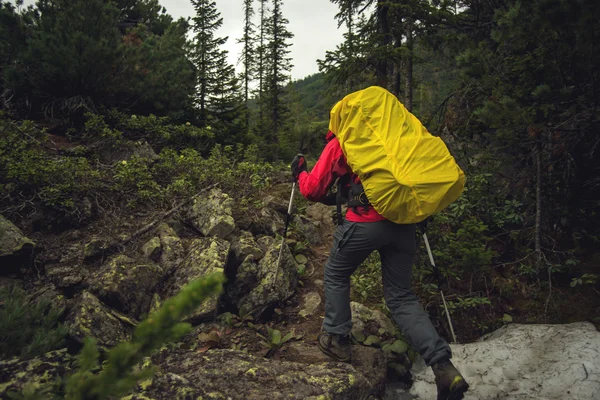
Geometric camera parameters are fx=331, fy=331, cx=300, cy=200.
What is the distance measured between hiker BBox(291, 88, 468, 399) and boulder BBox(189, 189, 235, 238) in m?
2.27

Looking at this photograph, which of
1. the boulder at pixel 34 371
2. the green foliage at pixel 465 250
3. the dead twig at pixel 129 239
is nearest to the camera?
the boulder at pixel 34 371

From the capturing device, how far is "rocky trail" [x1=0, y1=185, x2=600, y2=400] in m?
2.81

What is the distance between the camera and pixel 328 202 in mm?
3783

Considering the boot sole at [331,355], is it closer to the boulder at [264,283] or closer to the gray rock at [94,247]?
the boulder at [264,283]

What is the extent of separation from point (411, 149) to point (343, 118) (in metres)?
0.73

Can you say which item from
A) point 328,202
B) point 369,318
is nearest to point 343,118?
point 328,202

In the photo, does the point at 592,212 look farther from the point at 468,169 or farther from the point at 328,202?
the point at 328,202

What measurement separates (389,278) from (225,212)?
3216mm

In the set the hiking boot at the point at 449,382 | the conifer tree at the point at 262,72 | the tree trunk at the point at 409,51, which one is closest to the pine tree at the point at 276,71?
the conifer tree at the point at 262,72

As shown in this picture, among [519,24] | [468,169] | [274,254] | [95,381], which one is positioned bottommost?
[274,254]

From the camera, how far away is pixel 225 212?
→ 5699 mm

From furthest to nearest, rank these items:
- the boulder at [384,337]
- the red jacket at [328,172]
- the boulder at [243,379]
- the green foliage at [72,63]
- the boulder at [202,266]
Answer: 1. the green foliage at [72,63]
2. the boulder at [202,266]
3. the boulder at [384,337]
4. the red jacket at [328,172]
5. the boulder at [243,379]

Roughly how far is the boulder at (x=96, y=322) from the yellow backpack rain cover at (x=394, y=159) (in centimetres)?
310

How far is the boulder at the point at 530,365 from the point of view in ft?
10.2
